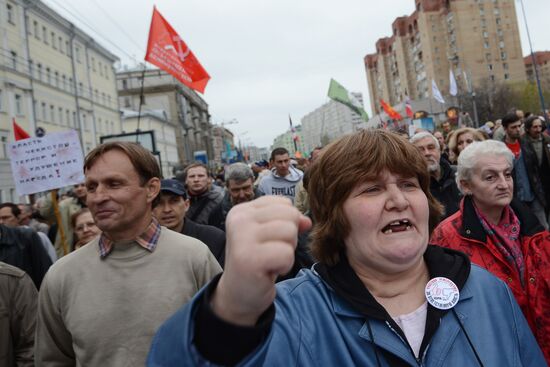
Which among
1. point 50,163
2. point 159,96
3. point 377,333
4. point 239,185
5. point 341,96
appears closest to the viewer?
point 377,333

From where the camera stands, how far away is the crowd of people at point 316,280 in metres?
1.07

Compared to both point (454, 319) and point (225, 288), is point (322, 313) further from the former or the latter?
point (225, 288)

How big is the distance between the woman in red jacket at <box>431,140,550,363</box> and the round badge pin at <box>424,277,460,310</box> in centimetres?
125

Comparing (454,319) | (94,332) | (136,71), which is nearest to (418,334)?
(454,319)

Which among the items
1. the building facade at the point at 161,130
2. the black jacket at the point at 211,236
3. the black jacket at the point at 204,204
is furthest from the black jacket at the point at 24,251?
the building facade at the point at 161,130

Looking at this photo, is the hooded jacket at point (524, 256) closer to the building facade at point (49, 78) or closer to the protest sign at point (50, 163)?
the protest sign at point (50, 163)

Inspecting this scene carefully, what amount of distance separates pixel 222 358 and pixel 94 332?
128 cm

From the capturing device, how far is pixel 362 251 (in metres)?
1.67

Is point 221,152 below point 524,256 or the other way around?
the other way around

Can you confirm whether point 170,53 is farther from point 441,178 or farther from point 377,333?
point 377,333


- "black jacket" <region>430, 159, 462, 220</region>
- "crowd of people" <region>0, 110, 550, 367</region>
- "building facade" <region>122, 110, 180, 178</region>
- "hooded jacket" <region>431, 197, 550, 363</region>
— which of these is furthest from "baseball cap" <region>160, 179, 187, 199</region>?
"building facade" <region>122, 110, 180, 178</region>

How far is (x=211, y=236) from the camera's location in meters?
3.58

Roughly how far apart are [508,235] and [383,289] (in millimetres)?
1578

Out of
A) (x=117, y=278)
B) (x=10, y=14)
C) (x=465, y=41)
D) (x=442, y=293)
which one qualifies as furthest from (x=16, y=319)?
(x=465, y=41)
